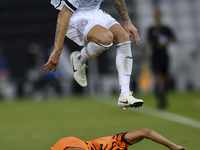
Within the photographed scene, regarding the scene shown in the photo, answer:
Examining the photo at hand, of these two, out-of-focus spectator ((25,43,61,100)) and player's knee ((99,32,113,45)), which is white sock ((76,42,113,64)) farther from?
out-of-focus spectator ((25,43,61,100))

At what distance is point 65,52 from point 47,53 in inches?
27.4

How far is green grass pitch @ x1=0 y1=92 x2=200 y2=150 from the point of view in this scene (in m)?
7.02

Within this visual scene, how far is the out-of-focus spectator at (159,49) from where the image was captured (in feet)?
34.7

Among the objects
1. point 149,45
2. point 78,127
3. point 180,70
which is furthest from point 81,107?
point 180,70

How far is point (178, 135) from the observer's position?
23.6 feet

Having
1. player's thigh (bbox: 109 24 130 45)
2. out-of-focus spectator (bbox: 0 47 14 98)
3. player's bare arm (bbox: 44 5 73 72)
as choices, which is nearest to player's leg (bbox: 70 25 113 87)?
player's thigh (bbox: 109 24 130 45)

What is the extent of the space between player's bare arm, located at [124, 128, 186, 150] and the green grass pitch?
4.36 feet

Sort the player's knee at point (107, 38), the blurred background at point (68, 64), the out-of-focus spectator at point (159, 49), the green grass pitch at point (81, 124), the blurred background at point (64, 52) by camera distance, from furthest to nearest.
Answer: the blurred background at point (64, 52) < the blurred background at point (68, 64) < the out-of-focus spectator at point (159, 49) < the green grass pitch at point (81, 124) < the player's knee at point (107, 38)

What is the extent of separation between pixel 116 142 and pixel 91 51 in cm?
108

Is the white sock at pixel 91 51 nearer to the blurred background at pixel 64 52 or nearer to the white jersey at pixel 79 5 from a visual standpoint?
the white jersey at pixel 79 5

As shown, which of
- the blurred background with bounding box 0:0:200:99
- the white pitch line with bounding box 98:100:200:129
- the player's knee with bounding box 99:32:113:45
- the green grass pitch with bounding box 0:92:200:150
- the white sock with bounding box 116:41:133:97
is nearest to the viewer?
the player's knee with bounding box 99:32:113:45

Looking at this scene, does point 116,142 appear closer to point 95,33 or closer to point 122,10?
point 95,33

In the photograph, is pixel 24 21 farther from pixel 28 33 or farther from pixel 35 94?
pixel 35 94

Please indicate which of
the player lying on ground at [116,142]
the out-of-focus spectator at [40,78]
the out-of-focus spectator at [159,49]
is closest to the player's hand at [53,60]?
the player lying on ground at [116,142]
